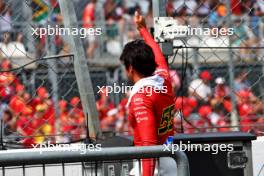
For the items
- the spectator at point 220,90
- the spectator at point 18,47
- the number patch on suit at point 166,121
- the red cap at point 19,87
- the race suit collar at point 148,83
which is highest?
the spectator at point 18,47

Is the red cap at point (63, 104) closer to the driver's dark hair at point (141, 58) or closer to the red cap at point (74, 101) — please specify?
the red cap at point (74, 101)

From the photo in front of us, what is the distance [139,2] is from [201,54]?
66.3 inches

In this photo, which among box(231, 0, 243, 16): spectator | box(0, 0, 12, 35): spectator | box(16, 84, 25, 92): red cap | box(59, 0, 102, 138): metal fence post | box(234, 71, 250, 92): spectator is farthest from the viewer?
box(234, 71, 250, 92): spectator

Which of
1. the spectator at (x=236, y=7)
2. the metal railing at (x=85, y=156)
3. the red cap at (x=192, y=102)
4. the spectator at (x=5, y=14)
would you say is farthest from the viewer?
the red cap at (x=192, y=102)

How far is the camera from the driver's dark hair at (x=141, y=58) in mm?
4160

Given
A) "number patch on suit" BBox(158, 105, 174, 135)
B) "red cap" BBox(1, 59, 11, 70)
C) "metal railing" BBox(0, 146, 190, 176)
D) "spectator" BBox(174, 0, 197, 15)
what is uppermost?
"spectator" BBox(174, 0, 197, 15)

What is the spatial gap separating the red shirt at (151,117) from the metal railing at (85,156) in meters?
0.41

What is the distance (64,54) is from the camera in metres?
4.70

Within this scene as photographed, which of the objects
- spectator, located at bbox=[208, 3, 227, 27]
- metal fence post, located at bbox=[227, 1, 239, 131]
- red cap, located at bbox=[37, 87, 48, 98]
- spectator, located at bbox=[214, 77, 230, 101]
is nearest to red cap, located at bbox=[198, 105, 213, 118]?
spectator, located at bbox=[214, 77, 230, 101]

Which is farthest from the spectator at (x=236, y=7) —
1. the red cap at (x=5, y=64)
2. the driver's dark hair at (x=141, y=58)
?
the red cap at (x=5, y=64)

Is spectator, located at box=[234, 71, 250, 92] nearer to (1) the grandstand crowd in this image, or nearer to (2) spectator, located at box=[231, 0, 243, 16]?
(1) the grandstand crowd

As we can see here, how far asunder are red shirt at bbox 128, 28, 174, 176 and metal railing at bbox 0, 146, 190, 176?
1.35 feet

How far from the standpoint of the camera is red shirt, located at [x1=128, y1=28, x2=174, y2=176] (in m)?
3.95

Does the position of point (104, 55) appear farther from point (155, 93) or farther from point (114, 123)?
point (155, 93)
